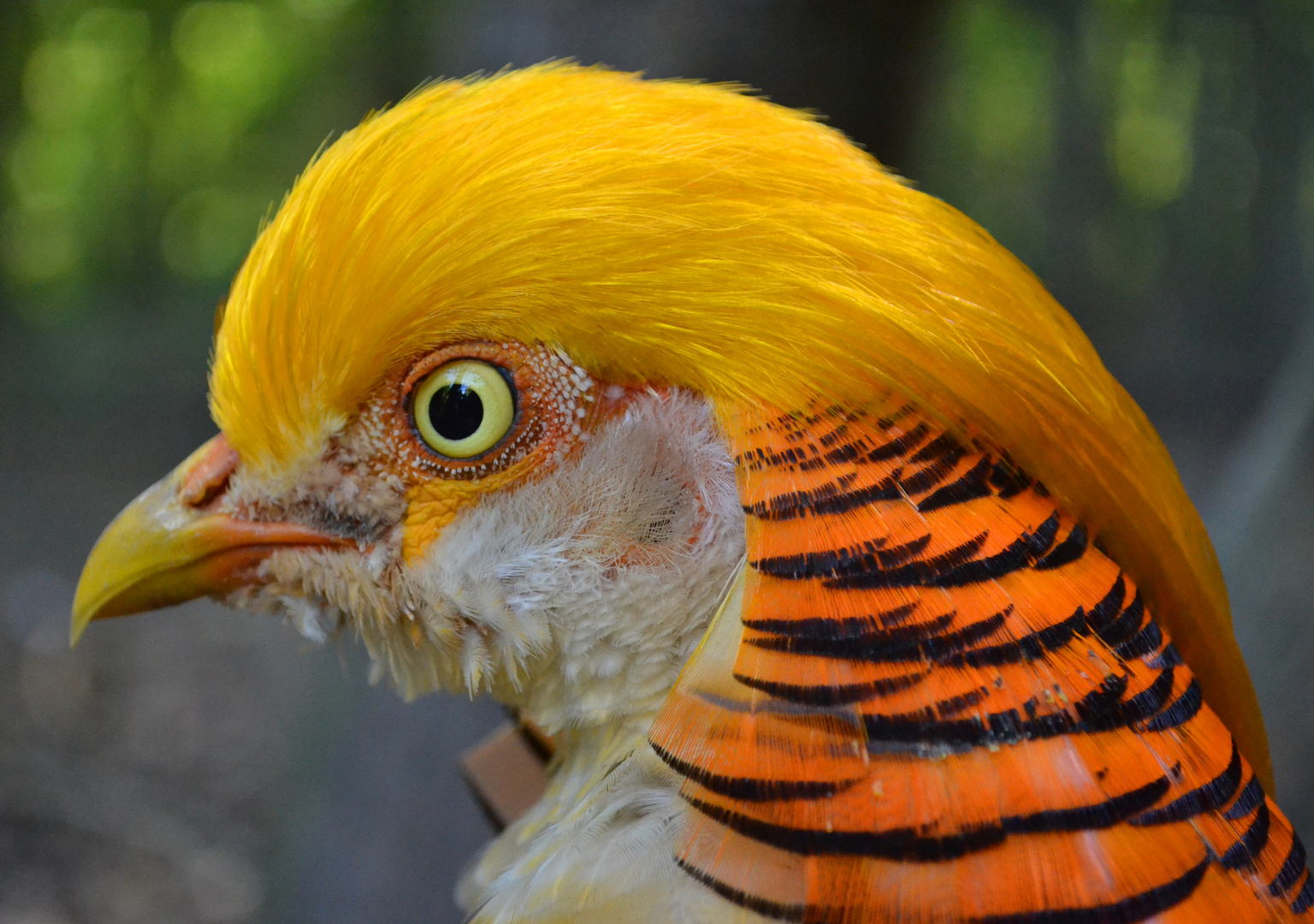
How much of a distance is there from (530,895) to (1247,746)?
3.39 ft

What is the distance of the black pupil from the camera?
114 cm

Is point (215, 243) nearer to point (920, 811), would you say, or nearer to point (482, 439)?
point (482, 439)

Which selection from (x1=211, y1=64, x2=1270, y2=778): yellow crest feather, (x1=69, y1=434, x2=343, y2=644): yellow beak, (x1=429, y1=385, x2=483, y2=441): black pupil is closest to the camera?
(x1=211, y1=64, x2=1270, y2=778): yellow crest feather

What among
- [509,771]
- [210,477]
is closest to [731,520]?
[210,477]

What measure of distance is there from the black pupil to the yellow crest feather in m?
0.06

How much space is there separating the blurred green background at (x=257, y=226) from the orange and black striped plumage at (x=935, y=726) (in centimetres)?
227

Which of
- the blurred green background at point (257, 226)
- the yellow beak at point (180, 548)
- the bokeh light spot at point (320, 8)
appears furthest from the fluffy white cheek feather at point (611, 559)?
the bokeh light spot at point (320, 8)

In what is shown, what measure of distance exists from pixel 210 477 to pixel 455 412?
0.43 m

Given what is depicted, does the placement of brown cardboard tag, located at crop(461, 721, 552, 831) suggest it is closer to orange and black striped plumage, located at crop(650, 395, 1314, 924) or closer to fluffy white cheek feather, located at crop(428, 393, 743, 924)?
fluffy white cheek feather, located at crop(428, 393, 743, 924)

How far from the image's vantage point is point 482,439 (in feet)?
3.83

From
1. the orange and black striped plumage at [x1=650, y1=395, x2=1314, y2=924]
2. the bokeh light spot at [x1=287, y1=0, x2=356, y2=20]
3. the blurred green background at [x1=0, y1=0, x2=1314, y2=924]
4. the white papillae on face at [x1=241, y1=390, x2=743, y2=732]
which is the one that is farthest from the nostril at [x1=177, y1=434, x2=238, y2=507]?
the bokeh light spot at [x1=287, y1=0, x2=356, y2=20]

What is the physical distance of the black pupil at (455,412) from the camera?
1.14 metres

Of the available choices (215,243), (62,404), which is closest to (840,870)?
(215,243)

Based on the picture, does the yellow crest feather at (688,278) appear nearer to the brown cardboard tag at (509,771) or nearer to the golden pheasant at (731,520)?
the golden pheasant at (731,520)
